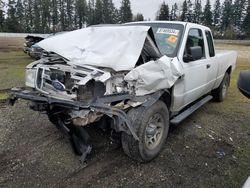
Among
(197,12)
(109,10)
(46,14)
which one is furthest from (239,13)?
(46,14)

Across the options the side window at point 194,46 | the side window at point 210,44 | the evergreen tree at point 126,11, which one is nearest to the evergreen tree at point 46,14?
the evergreen tree at point 126,11

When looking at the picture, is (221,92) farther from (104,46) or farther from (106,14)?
(106,14)

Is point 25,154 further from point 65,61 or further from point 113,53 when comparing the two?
point 113,53

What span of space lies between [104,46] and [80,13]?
82.6 m

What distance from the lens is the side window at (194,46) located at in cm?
428

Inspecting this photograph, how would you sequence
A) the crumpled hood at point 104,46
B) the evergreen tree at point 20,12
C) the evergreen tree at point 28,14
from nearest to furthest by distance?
1. the crumpled hood at point 104,46
2. the evergreen tree at point 20,12
3. the evergreen tree at point 28,14

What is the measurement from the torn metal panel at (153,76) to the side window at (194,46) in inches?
20.2

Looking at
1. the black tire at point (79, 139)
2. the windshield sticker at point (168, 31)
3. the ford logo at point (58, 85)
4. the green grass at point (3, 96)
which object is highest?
the windshield sticker at point (168, 31)

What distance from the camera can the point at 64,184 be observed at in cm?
333

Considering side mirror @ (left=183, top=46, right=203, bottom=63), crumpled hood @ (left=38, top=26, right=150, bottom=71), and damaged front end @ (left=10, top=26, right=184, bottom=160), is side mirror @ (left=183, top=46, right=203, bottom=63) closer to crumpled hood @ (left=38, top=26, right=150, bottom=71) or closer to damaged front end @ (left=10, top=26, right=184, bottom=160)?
damaged front end @ (left=10, top=26, right=184, bottom=160)

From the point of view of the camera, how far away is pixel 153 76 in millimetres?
3578

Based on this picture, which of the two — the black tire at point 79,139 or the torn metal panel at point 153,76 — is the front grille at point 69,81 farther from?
the black tire at point 79,139

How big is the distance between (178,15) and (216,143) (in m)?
89.3

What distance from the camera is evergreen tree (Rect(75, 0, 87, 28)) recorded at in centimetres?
8162
